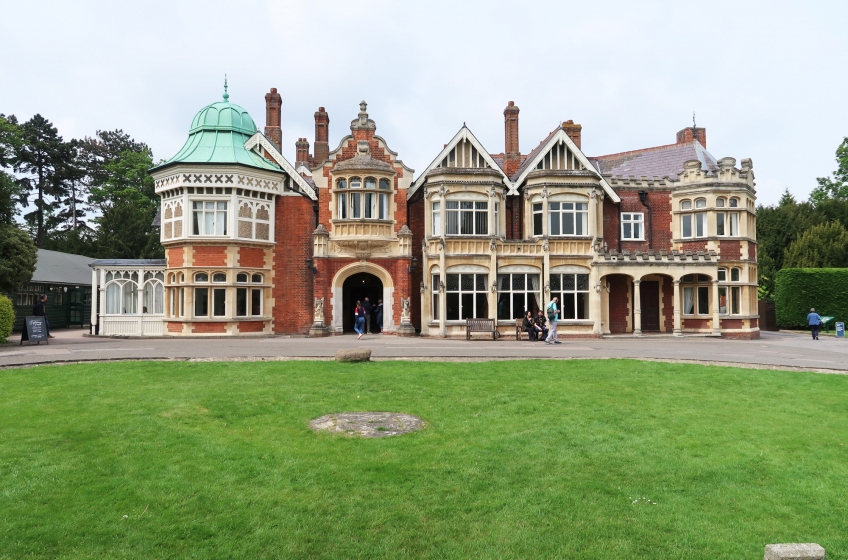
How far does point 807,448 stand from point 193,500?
777cm

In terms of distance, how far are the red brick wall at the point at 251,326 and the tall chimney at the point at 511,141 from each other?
1533cm

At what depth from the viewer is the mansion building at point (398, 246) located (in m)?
26.1

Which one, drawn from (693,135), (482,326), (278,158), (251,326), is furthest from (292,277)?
(693,135)

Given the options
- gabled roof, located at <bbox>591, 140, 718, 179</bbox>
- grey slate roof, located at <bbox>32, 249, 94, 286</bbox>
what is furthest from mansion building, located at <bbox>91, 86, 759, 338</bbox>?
grey slate roof, located at <bbox>32, 249, 94, 286</bbox>

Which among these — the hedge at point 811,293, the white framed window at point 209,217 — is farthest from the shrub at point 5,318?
the hedge at point 811,293

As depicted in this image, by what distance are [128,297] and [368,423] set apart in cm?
2306

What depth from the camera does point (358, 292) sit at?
2977 centimetres

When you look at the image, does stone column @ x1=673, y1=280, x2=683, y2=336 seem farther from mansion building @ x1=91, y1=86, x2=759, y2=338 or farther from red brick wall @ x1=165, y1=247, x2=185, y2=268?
red brick wall @ x1=165, y1=247, x2=185, y2=268

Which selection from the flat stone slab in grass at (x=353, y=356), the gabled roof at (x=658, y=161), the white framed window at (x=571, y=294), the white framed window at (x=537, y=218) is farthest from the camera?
the gabled roof at (x=658, y=161)

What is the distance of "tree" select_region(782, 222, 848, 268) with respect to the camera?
39375 millimetres

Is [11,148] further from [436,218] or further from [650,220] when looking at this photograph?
[650,220]

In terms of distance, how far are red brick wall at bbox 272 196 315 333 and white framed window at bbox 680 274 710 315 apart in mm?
19194

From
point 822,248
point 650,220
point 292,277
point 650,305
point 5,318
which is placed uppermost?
point 650,220

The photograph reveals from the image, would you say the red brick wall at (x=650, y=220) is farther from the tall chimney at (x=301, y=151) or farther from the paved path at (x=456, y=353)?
the tall chimney at (x=301, y=151)
